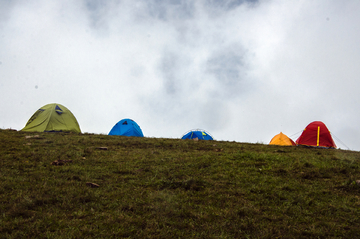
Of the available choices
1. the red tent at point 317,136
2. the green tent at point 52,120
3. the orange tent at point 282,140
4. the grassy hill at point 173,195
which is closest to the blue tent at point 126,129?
the green tent at point 52,120

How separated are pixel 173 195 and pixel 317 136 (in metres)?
19.0

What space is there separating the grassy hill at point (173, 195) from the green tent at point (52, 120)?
32.7 ft

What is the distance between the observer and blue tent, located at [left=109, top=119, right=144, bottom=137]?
93.7 ft

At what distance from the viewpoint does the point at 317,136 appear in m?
22.8

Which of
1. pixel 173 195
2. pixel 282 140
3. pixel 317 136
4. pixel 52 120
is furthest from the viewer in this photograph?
pixel 282 140

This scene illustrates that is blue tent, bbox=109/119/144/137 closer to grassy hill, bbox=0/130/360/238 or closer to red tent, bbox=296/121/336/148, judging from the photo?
grassy hill, bbox=0/130/360/238

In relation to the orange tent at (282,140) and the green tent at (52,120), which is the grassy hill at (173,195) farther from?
the orange tent at (282,140)

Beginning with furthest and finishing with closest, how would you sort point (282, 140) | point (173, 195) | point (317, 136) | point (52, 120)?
point (282, 140), point (52, 120), point (317, 136), point (173, 195)

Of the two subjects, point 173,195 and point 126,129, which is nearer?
point 173,195

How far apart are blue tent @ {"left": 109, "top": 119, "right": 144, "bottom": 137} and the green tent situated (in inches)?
173

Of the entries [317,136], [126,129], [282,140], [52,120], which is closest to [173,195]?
[317,136]

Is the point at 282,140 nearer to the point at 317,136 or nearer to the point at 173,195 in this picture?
the point at 317,136

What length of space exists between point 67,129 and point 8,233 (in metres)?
20.1

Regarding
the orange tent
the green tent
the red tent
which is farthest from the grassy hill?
the orange tent
